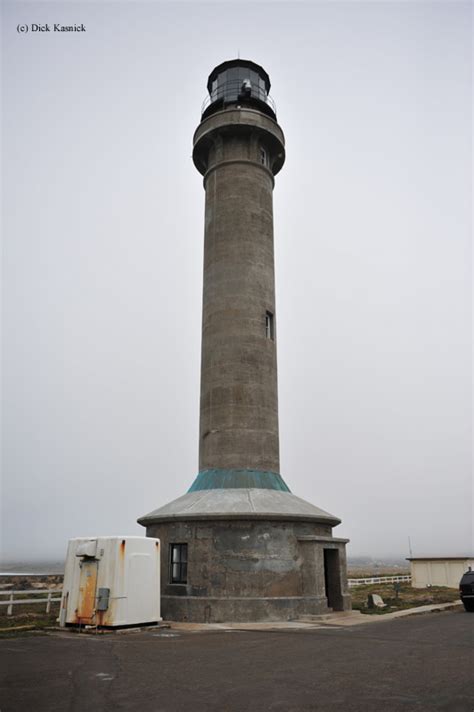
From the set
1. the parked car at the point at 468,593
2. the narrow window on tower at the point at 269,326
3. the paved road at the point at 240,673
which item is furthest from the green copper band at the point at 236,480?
the parked car at the point at 468,593

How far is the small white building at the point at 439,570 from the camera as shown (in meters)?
37.2

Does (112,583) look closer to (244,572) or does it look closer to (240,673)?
(244,572)

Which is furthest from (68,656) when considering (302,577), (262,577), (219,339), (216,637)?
(219,339)

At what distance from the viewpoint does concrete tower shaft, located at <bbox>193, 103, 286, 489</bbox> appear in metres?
22.3

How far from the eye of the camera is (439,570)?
3766 cm

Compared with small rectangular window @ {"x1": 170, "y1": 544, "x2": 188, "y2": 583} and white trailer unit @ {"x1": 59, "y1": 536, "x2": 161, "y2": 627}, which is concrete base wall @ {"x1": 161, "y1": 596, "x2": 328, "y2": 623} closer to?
small rectangular window @ {"x1": 170, "y1": 544, "x2": 188, "y2": 583}

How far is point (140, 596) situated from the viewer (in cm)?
1596

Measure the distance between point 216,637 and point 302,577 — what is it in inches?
227

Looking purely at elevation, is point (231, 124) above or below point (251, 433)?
above

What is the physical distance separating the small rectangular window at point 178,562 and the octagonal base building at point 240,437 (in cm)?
4

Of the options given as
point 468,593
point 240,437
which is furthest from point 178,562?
point 468,593

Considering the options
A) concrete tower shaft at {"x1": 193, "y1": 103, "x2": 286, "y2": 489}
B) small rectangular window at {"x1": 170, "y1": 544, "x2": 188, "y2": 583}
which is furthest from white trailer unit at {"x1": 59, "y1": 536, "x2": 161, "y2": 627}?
concrete tower shaft at {"x1": 193, "y1": 103, "x2": 286, "y2": 489}

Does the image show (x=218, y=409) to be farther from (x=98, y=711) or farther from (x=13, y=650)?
(x=98, y=711)

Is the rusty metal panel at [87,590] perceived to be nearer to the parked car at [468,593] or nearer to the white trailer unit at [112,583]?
the white trailer unit at [112,583]
